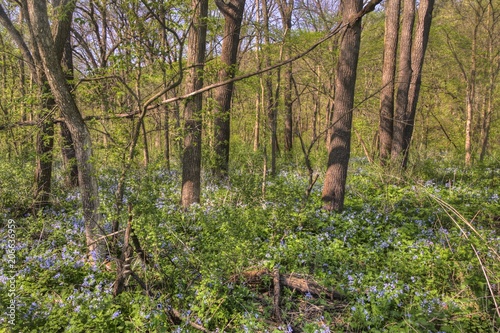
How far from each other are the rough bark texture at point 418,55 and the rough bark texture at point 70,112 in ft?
21.9

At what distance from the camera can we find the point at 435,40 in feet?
38.2

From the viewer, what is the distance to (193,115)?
496 centimetres

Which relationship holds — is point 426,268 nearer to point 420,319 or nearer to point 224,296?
point 420,319

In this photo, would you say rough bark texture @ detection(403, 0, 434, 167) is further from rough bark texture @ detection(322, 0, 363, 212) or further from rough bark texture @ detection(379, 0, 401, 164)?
rough bark texture @ detection(322, 0, 363, 212)

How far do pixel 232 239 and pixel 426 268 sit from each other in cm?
229

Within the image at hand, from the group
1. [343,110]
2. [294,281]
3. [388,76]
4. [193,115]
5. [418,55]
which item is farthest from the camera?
[388,76]

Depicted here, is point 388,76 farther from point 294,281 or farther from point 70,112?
point 70,112

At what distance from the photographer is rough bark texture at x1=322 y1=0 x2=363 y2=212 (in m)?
5.04

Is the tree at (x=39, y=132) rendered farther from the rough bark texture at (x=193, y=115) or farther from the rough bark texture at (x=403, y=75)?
the rough bark texture at (x=403, y=75)

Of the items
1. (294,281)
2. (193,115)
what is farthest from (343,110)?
(294,281)

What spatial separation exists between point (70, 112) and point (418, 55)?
7963 mm

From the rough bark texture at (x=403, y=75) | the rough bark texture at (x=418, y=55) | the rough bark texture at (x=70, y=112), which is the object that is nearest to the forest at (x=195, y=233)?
the rough bark texture at (x=70, y=112)

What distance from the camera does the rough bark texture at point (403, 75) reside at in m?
7.71

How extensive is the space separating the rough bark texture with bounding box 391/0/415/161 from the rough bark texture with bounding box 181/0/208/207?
16.3 feet
